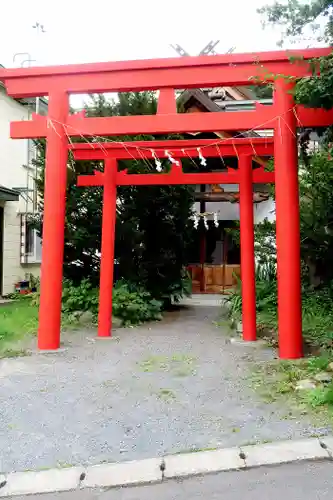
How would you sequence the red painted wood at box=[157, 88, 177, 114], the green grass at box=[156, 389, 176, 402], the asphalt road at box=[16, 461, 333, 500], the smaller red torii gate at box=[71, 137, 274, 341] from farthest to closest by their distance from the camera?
the smaller red torii gate at box=[71, 137, 274, 341], the red painted wood at box=[157, 88, 177, 114], the green grass at box=[156, 389, 176, 402], the asphalt road at box=[16, 461, 333, 500]

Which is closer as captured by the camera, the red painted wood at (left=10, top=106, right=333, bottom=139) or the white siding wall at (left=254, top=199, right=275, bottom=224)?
the red painted wood at (left=10, top=106, right=333, bottom=139)

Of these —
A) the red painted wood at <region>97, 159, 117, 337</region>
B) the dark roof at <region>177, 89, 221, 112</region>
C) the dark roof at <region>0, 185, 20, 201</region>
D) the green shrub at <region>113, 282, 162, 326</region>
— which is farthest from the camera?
the dark roof at <region>177, 89, 221, 112</region>

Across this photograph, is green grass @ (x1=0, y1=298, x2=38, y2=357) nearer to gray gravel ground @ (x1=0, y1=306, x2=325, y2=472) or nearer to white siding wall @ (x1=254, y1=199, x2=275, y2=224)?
gray gravel ground @ (x1=0, y1=306, x2=325, y2=472)

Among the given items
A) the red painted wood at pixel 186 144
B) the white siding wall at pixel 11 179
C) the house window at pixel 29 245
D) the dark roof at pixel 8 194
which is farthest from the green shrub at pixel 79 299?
A: the house window at pixel 29 245

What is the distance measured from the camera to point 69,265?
11.1 meters

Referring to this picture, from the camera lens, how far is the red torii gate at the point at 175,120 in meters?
6.32

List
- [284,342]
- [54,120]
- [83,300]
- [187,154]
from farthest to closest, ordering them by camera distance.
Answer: [83,300]
[187,154]
[54,120]
[284,342]

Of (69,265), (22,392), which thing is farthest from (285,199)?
(69,265)

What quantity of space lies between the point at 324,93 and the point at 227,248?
42.8ft

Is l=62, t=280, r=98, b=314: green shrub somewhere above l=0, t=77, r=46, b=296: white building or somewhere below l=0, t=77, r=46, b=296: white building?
below

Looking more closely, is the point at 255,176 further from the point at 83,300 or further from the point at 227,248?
the point at 227,248

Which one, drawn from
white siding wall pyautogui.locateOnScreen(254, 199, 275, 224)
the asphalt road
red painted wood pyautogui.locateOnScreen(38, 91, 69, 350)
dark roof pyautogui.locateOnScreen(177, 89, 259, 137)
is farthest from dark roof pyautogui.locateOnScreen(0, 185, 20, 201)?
the asphalt road

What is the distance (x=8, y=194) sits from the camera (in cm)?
1365

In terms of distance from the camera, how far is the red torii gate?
632 centimetres
